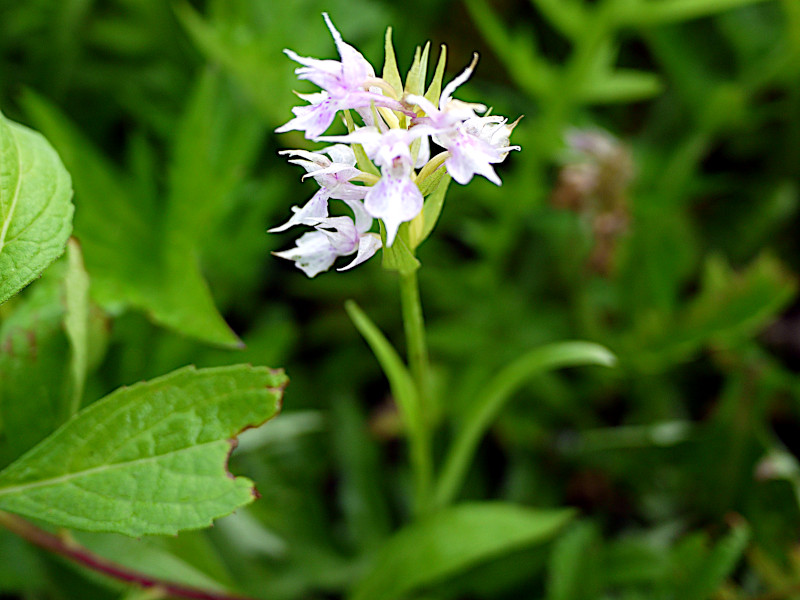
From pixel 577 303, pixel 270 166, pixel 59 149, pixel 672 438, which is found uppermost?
pixel 270 166

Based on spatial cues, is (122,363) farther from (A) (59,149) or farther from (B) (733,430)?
(B) (733,430)

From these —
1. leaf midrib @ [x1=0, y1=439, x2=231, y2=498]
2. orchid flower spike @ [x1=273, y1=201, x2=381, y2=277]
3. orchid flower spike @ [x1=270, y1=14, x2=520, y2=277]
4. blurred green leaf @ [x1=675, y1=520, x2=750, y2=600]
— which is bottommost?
blurred green leaf @ [x1=675, y1=520, x2=750, y2=600]

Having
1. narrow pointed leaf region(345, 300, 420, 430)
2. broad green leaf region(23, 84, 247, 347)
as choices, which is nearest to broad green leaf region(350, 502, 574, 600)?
narrow pointed leaf region(345, 300, 420, 430)

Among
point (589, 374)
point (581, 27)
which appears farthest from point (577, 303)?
point (581, 27)

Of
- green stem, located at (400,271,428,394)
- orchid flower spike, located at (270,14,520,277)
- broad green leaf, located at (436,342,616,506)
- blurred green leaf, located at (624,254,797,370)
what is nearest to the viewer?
orchid flower spike, located at (270,14,520,277)

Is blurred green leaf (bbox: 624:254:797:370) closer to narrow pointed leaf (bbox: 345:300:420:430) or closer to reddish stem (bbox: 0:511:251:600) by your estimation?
narrow pointed leaf (bbox: 345:300:420:430)

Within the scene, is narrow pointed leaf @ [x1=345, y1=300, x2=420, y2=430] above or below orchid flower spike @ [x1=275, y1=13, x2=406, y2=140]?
below
